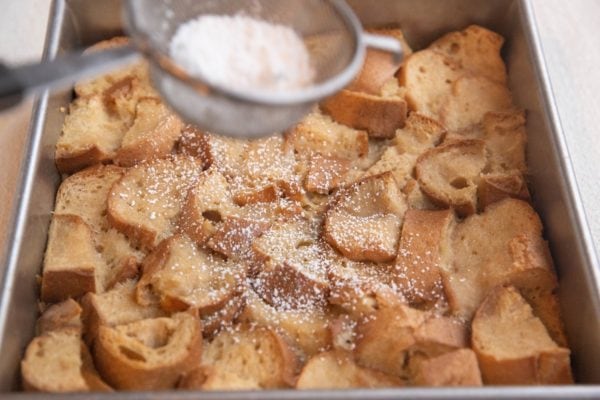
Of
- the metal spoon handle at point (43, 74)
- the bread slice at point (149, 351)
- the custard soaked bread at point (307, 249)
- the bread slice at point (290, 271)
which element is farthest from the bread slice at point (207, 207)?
the metal spoon handle at point (43, 74)

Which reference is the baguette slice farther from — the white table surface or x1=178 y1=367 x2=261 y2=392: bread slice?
the white table surface

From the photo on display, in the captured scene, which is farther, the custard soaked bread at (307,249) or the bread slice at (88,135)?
the bread slice at (88,135)

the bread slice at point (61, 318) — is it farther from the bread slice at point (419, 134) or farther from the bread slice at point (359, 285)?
the bread slice at point (419, 134)

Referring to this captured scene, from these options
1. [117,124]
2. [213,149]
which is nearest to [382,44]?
[213,149]

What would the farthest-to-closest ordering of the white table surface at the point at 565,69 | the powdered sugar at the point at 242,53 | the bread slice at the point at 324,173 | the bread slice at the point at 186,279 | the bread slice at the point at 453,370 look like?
1. the white table surface at the point at 565,69
2. the bread slice at the point at 324,173
3. the bread slice at the point at 186,279
4. the bread slice at the point at 453,370
5. the powdered sugar at the point at 242,53

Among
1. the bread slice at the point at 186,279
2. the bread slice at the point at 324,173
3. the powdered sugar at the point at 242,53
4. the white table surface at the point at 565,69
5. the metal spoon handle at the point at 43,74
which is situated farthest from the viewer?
the white table surface at the point at 565,69

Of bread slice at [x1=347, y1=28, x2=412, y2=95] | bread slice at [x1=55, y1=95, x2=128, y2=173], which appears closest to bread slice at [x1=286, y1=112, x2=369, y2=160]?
bread slice at [x1=347, y1=28, x2=412, y2=95]

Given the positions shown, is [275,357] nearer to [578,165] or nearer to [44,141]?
[44,141]
